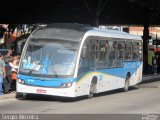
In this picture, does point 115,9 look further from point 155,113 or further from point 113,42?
point 155,113

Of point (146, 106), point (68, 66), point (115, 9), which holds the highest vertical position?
point (115, 9)

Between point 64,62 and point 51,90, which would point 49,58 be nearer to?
point 64,62

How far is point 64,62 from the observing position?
1800 cm

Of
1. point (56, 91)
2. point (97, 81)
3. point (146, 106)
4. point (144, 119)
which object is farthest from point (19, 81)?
point (144, 119)

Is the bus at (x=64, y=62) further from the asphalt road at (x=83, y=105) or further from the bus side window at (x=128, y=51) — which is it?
the bus side window at (x=128, y=51)

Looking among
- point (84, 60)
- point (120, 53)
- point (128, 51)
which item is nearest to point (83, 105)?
point (84, 60)

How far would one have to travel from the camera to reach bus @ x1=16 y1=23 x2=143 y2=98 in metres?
17.8

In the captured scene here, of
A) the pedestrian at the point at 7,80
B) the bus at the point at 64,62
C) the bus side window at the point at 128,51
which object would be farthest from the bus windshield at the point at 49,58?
the bus side window at the point at 128,51

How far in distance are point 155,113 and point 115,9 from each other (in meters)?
30.2

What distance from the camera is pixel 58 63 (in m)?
18.0

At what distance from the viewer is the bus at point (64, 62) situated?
58.5ft

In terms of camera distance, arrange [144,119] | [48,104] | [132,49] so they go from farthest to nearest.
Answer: [132,49], [48,104], [144,119]

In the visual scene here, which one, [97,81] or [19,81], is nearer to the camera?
[19,81]

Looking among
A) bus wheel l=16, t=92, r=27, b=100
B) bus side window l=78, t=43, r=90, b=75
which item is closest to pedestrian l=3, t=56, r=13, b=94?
bus wheel l=16, t=92, r=27, b=100
